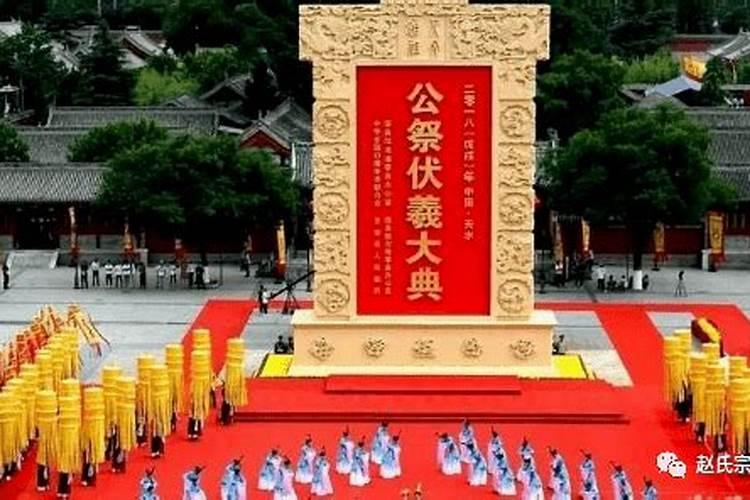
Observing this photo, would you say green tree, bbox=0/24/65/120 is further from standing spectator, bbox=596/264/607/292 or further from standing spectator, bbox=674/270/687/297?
standing spectator, bbox=674/270/687/297

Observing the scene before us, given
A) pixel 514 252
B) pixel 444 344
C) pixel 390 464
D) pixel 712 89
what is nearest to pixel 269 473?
pixel 390 464

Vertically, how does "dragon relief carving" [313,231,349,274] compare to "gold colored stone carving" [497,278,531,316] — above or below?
above

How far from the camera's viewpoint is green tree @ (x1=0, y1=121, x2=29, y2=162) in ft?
127

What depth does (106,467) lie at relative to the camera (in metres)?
18.4

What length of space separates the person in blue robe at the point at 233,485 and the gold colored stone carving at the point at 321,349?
5.17 m

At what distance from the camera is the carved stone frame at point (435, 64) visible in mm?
21469

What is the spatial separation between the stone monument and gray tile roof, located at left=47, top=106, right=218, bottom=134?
2483 centimetres

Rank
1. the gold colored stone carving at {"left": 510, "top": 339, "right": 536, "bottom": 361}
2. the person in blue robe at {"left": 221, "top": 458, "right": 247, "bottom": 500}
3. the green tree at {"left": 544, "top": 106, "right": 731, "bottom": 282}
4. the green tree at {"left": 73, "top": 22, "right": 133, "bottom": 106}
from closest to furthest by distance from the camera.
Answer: the person in blue robe at {"left": 221, "top": 458, "right": 247, "bottom": 500}
the gold colored stone carving at {"left": 510, "top": 339, "right": 536, "bottom": 361}
the green tree at {"left": 544, "top": 106, "right": 731, "bottom": 282}
the green tree at {"left": 73, "top": 22, "right": 133, "bottom": 106}

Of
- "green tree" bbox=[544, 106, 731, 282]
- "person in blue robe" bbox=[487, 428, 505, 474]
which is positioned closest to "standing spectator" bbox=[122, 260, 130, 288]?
"green tree" bbox=[544, 106, 731, 282]

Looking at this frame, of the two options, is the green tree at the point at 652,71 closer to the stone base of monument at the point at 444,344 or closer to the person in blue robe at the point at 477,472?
the stone base of monument at the point at 444,344

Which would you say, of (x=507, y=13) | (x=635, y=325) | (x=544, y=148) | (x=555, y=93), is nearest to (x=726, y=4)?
(x=555, y=93)

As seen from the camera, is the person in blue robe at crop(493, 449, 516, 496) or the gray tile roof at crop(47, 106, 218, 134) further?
the gray tile roof at crop(47, 106, 218, 134)

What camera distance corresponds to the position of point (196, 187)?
31.2 metres

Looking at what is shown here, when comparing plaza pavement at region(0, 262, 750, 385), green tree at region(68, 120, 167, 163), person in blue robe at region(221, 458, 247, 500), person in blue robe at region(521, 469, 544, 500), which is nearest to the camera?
person in blue robe at region(221, 458, 247, 500)
